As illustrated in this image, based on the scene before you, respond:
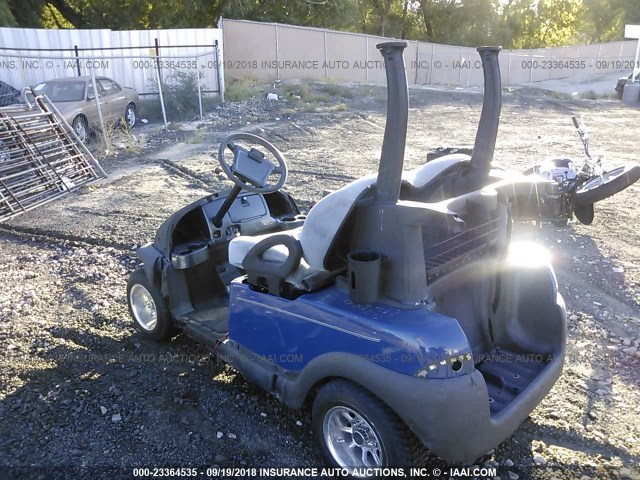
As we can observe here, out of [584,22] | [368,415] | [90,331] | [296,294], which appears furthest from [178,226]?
[584,22]

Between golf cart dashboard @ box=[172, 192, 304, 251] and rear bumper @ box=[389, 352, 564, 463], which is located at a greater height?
golf cart dashboard @ box=[172, 192, 304, 251]

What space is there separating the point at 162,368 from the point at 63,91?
1105 centimetres

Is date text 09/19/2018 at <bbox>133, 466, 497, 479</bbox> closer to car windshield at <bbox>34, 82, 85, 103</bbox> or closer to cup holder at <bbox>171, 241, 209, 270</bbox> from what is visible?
cup holder at <bbox>171, 241, 209, 270</bbox>

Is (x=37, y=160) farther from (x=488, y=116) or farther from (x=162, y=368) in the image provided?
(x=488, y=116)

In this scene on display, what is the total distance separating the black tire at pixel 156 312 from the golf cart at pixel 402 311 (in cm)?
55

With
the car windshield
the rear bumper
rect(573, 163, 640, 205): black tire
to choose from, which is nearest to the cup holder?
the rear bumper

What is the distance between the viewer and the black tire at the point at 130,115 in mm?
14730

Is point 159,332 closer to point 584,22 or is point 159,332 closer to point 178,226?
point 178,226

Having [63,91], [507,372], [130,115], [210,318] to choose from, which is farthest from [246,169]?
[130,115]

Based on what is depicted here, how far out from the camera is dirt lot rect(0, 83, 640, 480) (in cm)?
319

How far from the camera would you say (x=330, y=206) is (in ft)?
8.77

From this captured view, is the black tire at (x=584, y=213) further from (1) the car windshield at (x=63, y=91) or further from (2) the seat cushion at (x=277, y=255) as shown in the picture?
(1) the car windshield at (x=63, y=91)

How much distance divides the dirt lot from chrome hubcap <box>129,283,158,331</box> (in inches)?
5.6

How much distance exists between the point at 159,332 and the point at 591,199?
5.05 metres
